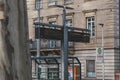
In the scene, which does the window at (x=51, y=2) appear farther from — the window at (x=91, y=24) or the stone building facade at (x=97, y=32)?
the window at (x=91, y=24)

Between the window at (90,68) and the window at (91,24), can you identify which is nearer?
the window at (90,68)

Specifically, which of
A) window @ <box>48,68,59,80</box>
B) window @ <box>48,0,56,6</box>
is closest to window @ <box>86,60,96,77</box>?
window @ <box>48,0,56,6</box>

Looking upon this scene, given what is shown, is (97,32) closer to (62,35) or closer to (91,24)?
(91,24)

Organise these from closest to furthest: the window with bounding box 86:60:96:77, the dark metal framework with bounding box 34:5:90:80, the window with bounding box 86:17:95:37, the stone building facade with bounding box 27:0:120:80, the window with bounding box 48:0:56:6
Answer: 1. the dark metal framework with bounding box 34:5:90:80
2. the stone building facade with bounding box 27:0:120:80
3. the window with bounding box 86:60:96:77
4. the window with bounding box 86:17:95:37
5. the window with bounding box 48:0:56:6

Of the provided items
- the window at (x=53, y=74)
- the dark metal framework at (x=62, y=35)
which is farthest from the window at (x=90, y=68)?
the window at (x=53, y=74)

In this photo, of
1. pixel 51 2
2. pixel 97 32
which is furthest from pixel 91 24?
pixel 51 2

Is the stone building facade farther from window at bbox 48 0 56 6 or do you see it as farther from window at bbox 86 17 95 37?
window at bbox 48 0 56 6

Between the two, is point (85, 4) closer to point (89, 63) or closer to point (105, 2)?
point (105, 2)

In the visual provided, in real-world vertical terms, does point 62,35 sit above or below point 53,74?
above

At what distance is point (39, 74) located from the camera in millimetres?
18703

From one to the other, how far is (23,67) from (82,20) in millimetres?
45895

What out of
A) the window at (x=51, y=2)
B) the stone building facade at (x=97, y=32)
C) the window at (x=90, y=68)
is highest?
the window at (x=51, y=2)

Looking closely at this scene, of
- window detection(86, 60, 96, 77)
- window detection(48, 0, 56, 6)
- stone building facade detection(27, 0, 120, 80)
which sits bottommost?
window detection(86, 60, 96, 77)

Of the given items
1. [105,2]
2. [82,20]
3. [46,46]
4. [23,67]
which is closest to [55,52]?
[46,46]
